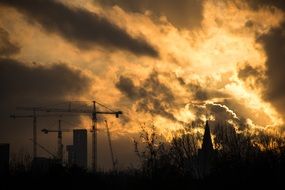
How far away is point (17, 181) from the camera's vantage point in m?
63.8

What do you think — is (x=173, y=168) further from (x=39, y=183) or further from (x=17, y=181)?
(x=17, y=181)

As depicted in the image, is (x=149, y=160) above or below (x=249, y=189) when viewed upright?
above

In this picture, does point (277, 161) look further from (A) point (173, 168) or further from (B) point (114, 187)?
(B) point (114, 187)

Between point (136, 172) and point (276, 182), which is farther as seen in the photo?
point (136, 172)

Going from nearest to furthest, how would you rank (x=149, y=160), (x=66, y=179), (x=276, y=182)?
(x=276, y=182) → (x=149, y=160) → (x=66, y=179)

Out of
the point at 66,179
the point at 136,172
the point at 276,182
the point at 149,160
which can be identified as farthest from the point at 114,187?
the point at 276,182

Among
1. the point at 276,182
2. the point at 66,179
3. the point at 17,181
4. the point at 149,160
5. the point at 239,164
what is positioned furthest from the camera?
the point at 17,181

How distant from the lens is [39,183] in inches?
2309

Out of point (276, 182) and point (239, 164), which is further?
point (239, 164)

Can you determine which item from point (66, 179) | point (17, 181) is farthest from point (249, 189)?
Result: point (17, 181)

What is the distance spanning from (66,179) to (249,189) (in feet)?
96.1

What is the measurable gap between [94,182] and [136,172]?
2865 centimetres

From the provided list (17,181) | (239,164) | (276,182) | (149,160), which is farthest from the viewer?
(17,181)

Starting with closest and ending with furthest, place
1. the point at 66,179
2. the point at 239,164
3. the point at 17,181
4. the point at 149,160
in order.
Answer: the point at 149,160
the point at 239,164
the point at 66,179
the point at 17,181
